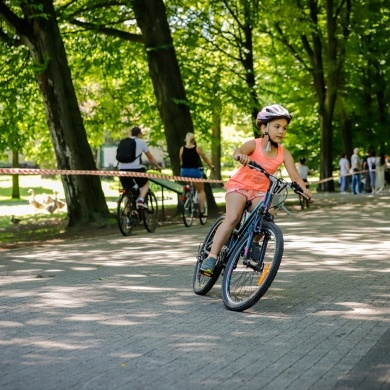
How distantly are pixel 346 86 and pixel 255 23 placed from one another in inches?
561

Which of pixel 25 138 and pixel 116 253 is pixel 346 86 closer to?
pixel 25 138

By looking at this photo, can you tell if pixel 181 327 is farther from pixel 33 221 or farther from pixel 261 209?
pixel 33 221

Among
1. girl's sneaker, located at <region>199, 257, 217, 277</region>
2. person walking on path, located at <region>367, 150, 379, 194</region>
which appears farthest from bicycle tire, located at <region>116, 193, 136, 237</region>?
person walking on path, located at <region>367, 150, 379, 194</region>

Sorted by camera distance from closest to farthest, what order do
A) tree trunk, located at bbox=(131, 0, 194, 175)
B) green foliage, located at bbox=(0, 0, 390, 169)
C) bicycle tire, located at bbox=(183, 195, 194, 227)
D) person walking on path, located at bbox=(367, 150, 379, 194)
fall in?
bicycle tire, located at bbox=(183, 195, 194, 227)
tree trunk, located at bbox=(131, 0, 194, 175)
green foliage, located at bbox=(0, 0, 390, 169)
person walking on path, located at bbox=(367, 150, 379, 194)

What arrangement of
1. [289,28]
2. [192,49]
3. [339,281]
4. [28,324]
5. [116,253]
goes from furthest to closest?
[289,28], [192,49], [116,253], [339,281], [28,324]

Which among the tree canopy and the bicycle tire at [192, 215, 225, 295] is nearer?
the bicycle tire at [192, 215, 225, 295]

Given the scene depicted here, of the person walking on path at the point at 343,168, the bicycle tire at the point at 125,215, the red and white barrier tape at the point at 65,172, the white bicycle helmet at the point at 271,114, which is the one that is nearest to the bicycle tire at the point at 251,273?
the white bicycle helmet at the point at 271,114

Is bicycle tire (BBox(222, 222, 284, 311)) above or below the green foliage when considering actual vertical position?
below

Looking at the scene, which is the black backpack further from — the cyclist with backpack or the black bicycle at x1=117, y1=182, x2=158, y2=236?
the black bicycle at x1=117, y1=182, x2=158, y2=236

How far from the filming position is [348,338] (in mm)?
6559

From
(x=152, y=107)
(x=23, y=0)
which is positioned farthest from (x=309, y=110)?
(x=23, y=0)

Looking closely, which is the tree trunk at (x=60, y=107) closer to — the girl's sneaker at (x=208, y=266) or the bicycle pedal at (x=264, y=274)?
the girl's sneaker at (x=208, y=266)

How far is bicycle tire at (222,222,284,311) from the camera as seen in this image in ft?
24.7

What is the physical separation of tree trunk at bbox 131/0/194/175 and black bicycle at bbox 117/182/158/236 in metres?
5.56
